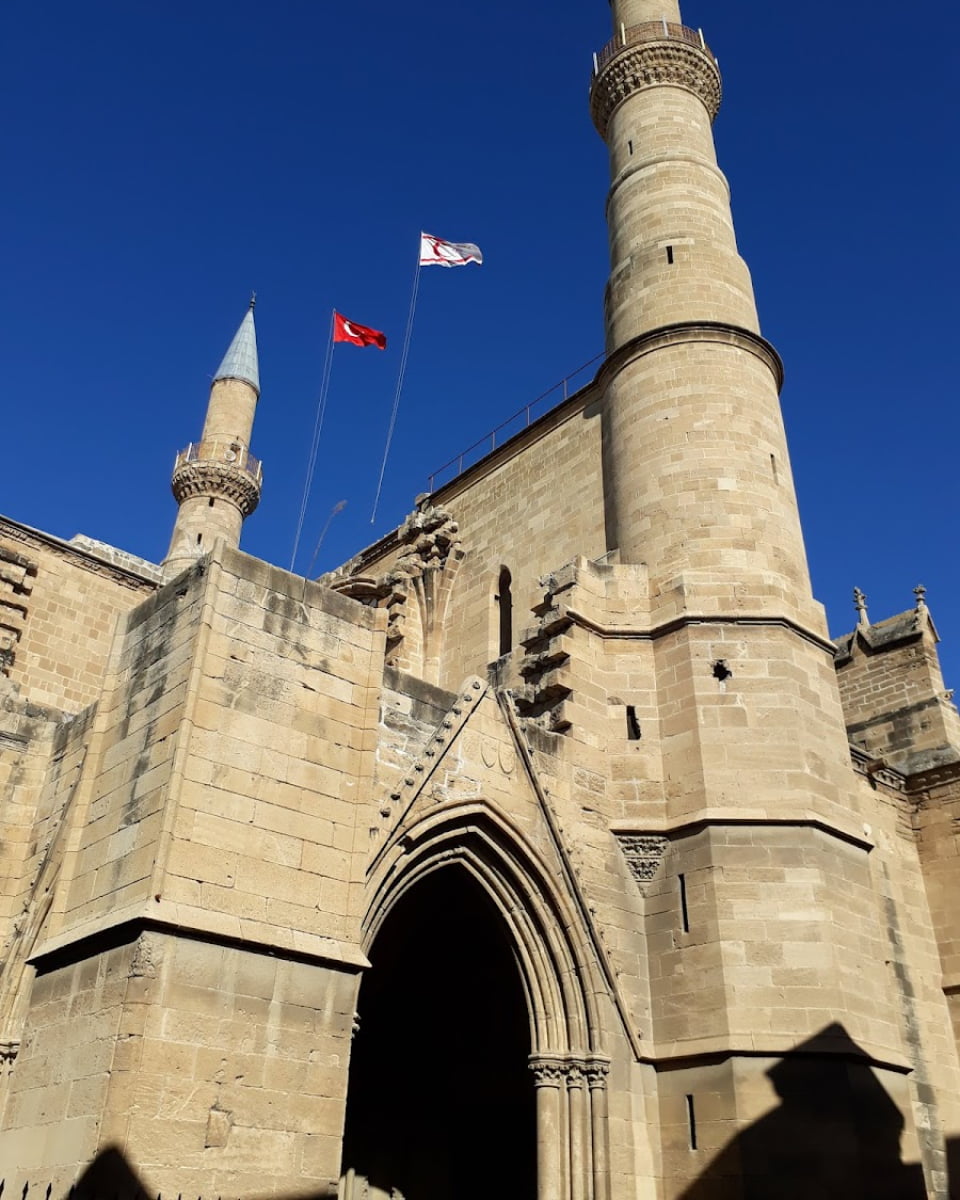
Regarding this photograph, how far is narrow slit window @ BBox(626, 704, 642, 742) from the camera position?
10922mm

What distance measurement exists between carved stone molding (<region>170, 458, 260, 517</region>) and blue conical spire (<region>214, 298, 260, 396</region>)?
292 centimetres

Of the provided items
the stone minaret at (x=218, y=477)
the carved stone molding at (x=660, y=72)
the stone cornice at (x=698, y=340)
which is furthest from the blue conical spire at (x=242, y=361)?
the stone cornice at (x=698, y=340)

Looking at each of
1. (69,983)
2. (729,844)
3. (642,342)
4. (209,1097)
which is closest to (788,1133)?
(729,844)

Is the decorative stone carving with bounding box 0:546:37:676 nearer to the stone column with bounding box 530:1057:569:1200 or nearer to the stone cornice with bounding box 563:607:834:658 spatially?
the stone cornice with bounding box 563:607:834:658

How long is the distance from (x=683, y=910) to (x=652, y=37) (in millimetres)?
13141

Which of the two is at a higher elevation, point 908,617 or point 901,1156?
point 908,617

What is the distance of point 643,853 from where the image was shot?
407 inches

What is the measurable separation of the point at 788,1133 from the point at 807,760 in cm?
327

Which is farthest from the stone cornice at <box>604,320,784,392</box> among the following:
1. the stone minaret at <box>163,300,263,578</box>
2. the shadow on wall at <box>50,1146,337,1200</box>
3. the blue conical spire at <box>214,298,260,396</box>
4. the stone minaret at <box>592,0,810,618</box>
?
the blue conical spire at <box>214,298,260,396</box>

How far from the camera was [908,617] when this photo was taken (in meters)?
17.1

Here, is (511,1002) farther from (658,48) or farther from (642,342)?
(658,48)

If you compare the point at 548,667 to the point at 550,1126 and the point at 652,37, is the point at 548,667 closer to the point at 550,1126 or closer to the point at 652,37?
the point at 550,1126

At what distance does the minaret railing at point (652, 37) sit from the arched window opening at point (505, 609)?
8.34 meters

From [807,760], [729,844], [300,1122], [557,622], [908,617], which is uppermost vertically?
[908,617]
